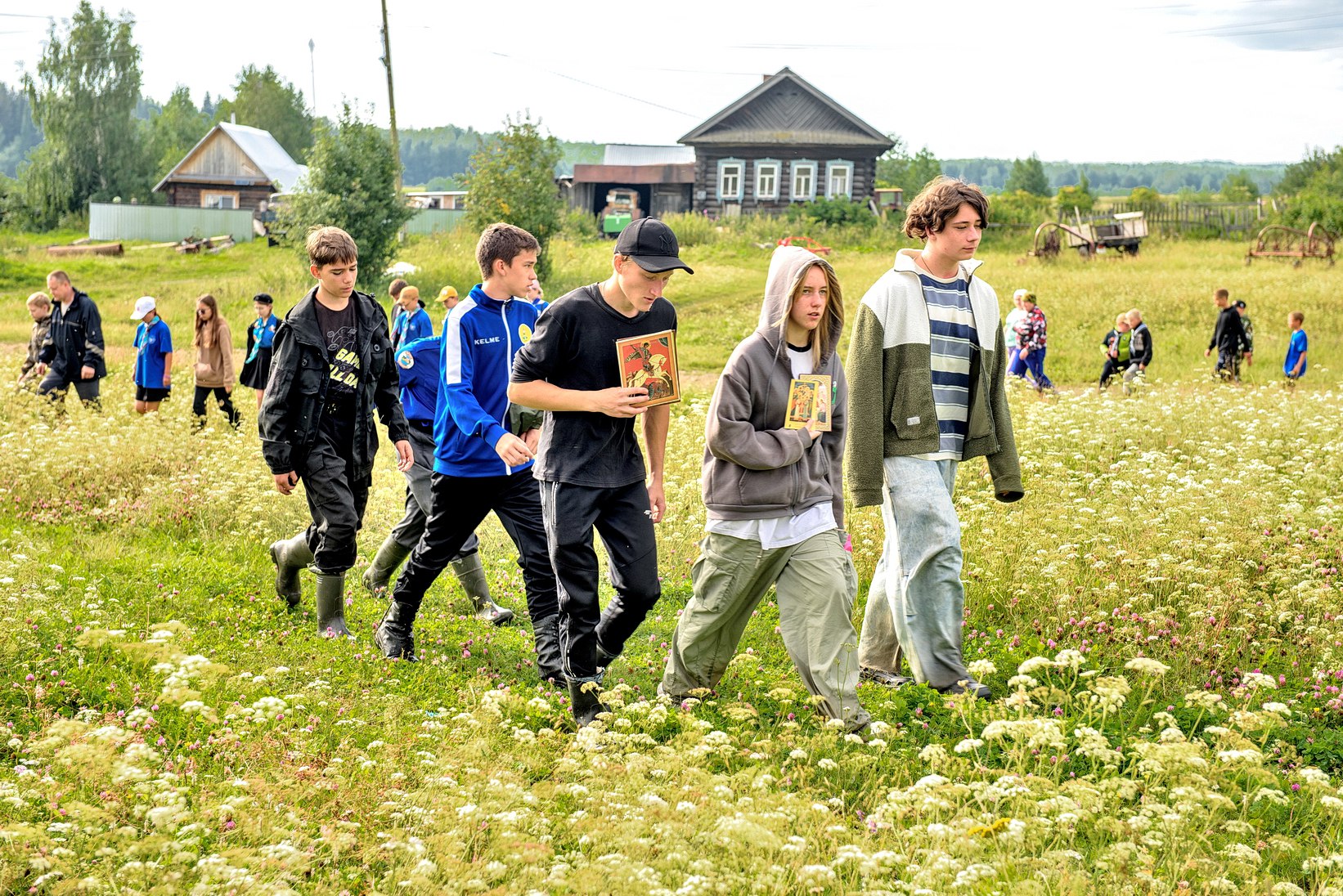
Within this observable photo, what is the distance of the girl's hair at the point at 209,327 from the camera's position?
12648 millimetres

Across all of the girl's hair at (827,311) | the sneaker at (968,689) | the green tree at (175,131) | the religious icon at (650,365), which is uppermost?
the green tree at (175,131)

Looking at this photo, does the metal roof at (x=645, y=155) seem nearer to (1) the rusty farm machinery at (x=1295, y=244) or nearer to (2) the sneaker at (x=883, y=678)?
(1) the rusty farm machinery at (x=1295, y=244)

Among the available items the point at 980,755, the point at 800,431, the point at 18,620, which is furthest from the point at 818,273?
the point at 18,620

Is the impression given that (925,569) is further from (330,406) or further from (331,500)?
(330,406)

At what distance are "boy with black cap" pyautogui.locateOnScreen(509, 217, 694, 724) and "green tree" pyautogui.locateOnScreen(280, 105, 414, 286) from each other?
23278 millimetres

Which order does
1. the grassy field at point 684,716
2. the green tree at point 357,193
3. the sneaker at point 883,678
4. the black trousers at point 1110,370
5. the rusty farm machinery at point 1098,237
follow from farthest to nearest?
1. the rusty farm machinery at point 1098,237
2. the green tree at point 357,193
3. the black trousers at point 1110,370
4. the sneaker at point 883,678
5. the grassy field at point 684,716

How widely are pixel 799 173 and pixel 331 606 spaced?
4331 centimetres

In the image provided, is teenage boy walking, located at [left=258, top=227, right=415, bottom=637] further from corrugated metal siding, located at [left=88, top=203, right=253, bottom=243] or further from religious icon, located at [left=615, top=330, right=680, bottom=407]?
corrugated metal siding, located at [left=88, top=203, right=253, bottom=243]

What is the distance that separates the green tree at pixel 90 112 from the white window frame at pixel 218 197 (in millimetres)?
7201

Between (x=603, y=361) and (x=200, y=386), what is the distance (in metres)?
9.46

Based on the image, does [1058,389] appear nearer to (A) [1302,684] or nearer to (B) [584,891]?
(A) [1302,684]

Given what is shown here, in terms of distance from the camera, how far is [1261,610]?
A: 6.21m

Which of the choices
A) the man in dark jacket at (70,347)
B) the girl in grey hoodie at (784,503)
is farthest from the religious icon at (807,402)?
the man in dark jacket at (70,347)

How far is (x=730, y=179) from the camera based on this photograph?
47.9m
